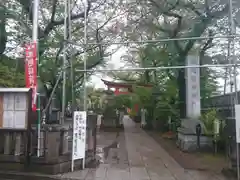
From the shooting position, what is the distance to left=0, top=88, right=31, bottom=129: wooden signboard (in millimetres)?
6656

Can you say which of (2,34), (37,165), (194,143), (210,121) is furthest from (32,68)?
(210,121)

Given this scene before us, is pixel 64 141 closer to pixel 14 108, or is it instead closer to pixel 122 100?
pixel 14 108

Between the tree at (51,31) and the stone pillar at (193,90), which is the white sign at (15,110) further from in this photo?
the stone pillar at (193,90)

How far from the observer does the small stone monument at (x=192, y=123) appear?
10.2 metres

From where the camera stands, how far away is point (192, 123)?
1041cm

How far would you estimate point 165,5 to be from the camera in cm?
1107

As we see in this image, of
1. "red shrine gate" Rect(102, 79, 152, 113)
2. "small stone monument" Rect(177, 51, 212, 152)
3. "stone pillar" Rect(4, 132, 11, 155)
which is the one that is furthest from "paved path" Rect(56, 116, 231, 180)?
"red shrine gate" Rect(102, 79, 152, 113)

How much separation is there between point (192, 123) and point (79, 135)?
5.53m

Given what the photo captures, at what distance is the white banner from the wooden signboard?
1344 mm

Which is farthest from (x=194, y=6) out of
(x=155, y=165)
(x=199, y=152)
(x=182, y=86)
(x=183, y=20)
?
(x=155, y=165)

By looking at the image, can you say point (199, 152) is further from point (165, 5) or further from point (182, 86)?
point (165, 5)

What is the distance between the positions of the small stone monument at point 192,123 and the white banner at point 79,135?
5.15 meters

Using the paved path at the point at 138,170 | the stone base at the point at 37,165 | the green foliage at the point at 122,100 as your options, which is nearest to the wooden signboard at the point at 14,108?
the stone base at the point at 37,165

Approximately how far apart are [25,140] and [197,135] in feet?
22.4
